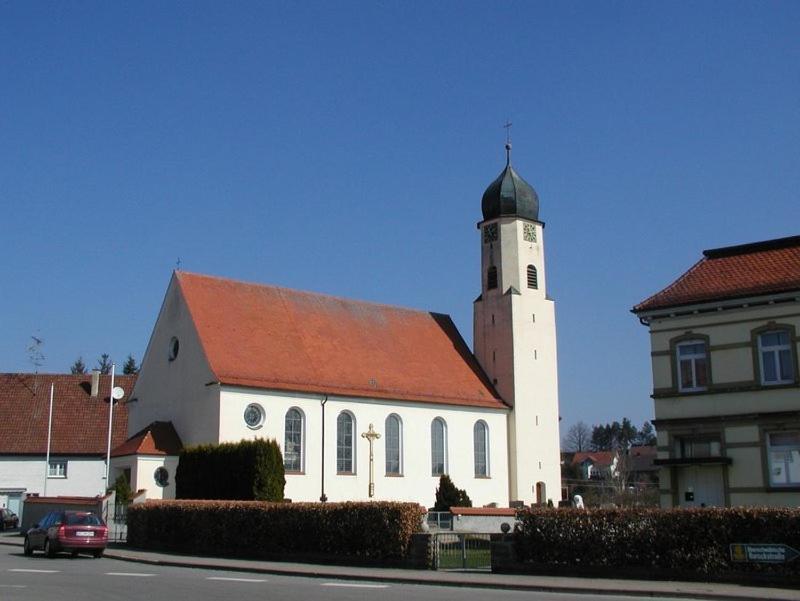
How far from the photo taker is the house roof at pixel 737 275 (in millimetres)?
25438

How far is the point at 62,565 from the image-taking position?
2305 centimetres

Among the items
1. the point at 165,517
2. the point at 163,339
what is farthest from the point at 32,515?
the point at 165,517

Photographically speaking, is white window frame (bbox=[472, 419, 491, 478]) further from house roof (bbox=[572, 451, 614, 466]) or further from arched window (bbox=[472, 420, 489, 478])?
house roof (bbox=[572, 451, 614, 466])

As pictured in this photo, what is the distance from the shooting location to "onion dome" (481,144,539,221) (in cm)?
4912

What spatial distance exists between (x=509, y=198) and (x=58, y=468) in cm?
2854

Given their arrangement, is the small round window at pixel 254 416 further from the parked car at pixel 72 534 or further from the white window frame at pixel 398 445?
the parked car at pixel 72 534

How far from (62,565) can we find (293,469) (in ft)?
50.9

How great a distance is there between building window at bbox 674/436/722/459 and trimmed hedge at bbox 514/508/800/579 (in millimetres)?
6497

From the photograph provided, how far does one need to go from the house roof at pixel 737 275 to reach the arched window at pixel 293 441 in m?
16.7

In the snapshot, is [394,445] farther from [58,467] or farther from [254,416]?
[58,467]

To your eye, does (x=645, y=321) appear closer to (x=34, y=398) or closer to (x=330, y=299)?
(x=330, y=299)

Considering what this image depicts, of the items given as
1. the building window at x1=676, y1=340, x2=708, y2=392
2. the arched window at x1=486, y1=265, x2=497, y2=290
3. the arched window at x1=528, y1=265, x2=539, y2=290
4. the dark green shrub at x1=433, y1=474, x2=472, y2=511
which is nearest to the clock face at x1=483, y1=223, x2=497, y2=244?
the arched window at x1=486, y1=265, x2=497, y2=290

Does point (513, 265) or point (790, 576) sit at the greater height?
point (513, 265)

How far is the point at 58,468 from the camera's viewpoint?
50688 mm
